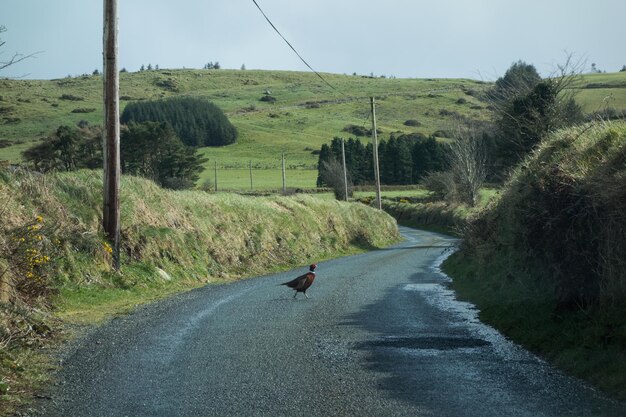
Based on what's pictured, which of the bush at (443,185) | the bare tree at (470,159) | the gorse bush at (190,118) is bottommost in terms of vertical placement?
the bush at (443,185)

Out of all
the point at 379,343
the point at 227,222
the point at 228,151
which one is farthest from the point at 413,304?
the point at 228,151

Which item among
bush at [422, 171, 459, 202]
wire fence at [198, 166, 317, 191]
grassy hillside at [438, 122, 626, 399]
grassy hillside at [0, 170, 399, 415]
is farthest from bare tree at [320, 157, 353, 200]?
grassy hillside at [438, 122, 626, 399]

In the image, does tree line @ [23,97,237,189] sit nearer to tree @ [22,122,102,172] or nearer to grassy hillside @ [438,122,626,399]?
tree @ [22,122,102,172]

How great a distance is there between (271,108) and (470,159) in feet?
340

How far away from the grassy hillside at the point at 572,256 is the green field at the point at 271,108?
72.3 m

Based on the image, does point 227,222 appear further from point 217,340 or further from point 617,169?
point 617,169

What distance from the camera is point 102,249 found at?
63.4 feet

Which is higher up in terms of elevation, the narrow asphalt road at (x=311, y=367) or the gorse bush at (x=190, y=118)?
the gorse bush at (x=190, y=118)

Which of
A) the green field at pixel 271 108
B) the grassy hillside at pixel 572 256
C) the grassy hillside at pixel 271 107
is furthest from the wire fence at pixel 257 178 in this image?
the grassy hillside at pixel 572 256

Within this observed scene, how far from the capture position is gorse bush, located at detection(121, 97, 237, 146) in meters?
108

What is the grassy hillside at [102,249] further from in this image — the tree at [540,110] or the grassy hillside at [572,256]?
the tree at [540,110]

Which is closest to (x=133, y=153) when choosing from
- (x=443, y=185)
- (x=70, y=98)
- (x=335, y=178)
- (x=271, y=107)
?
(x=443, y=185)

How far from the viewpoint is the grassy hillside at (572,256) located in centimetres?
898

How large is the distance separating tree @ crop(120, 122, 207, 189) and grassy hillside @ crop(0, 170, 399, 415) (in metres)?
15.3
